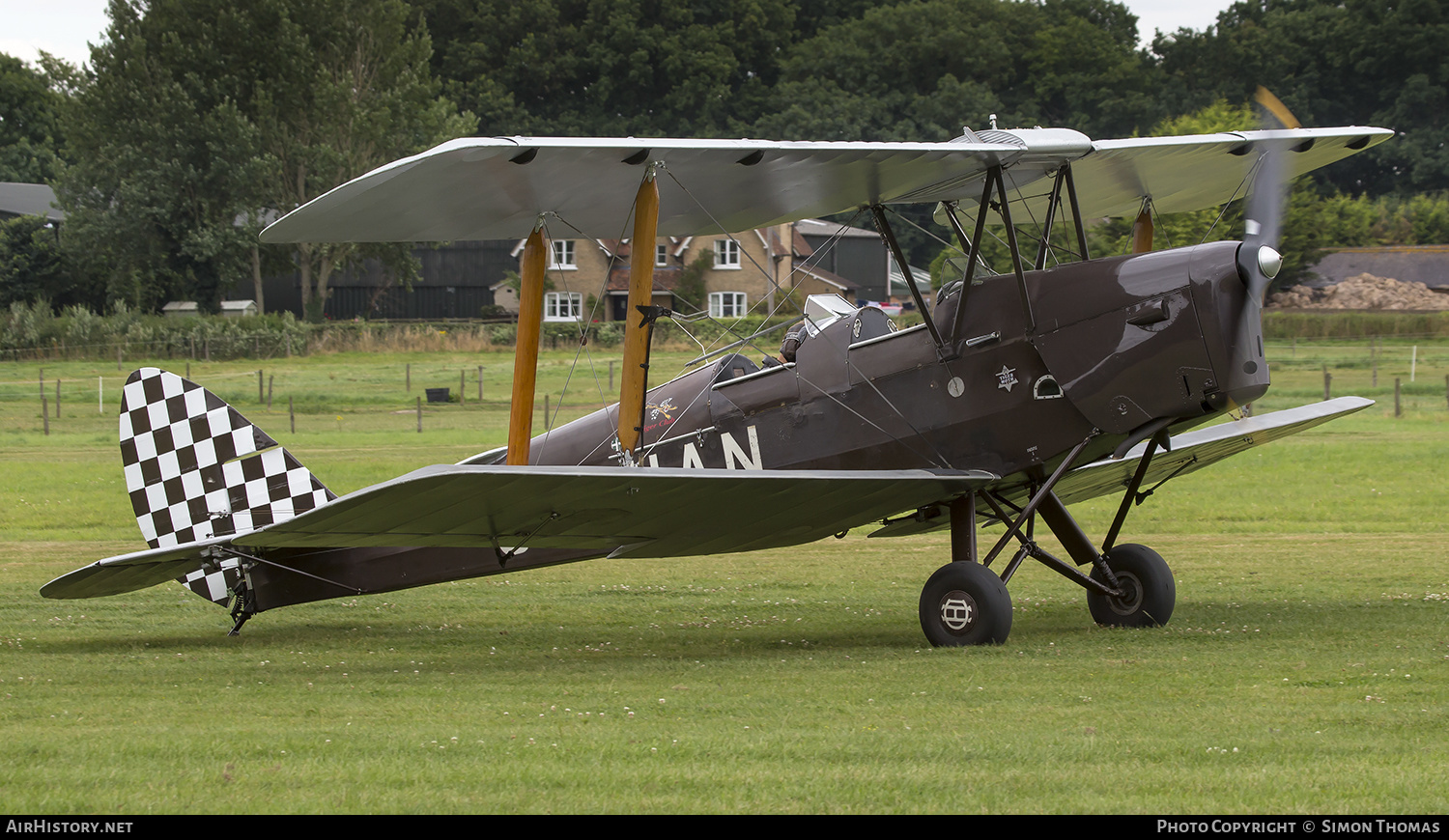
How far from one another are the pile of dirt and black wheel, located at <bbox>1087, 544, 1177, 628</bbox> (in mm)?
53835

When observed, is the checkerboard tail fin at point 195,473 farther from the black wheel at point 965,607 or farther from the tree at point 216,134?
the tree at point 216,134

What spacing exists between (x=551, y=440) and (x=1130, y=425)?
416 cm

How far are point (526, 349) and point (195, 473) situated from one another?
2797 mm

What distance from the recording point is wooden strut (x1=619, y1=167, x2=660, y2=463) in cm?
830

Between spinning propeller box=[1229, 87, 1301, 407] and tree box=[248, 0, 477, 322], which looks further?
tree box=[248, 0, 477, 322]

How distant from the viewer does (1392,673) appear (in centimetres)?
718

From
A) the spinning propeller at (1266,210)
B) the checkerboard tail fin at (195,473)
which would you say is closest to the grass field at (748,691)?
the checkerboard tail fin at (195,473)

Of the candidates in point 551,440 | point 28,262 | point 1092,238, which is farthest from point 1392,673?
point 28,262

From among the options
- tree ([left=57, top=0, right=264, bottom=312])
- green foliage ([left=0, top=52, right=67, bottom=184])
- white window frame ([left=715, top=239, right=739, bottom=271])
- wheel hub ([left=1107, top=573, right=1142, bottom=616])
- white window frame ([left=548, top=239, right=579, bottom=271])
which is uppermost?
green foliage ([left=0, top=52, right=67, bottom=184])

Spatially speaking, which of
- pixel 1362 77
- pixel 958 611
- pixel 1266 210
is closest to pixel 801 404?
pixel 958 611

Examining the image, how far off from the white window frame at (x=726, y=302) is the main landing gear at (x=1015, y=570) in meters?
53.3

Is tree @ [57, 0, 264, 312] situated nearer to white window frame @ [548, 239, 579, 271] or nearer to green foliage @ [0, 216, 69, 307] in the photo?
green foliage @ [0, 216, 69, 307]

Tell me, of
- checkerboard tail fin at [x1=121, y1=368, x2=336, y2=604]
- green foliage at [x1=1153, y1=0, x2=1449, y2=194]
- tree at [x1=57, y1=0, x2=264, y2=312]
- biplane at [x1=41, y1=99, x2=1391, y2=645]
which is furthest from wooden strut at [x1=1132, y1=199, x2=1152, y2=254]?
green foliage at [x1=1153, y1=0, x2=1449, y2=194]

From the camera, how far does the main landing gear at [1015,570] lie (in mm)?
8398
